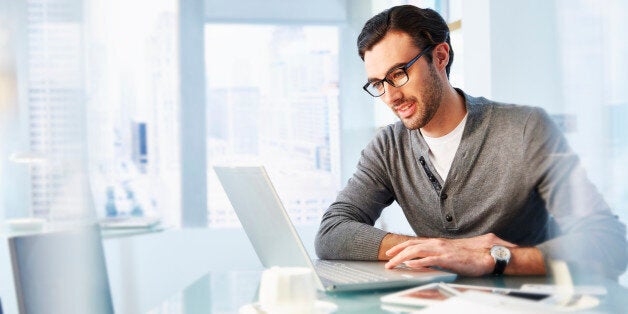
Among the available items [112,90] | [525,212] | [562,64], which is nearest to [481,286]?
[562,64]

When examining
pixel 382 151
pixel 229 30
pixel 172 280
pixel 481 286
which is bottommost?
pixel 172 280

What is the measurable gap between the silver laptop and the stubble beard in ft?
1.57

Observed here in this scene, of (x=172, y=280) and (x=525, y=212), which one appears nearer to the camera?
(x=525, y=212)

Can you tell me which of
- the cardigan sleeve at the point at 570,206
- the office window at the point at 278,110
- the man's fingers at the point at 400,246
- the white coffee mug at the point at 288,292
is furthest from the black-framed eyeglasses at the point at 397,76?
the office window at the point at 278,110

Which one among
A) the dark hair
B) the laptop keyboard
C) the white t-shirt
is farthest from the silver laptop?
the dark hair

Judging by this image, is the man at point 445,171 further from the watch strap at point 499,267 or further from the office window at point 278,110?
the office window at point 278,110

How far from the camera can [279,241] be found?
3.45 ft

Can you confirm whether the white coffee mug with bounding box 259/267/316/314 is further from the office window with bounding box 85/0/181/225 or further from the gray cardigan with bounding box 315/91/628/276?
the office window with bounding box 85/0/181/225

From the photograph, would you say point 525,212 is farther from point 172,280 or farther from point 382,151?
point 172,280

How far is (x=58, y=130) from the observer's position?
583 mm

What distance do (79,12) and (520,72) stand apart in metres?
1.68

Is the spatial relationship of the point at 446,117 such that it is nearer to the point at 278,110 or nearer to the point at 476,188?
the point at 476,188

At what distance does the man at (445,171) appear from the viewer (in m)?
1.29

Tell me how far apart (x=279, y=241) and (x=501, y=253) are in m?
0.38
